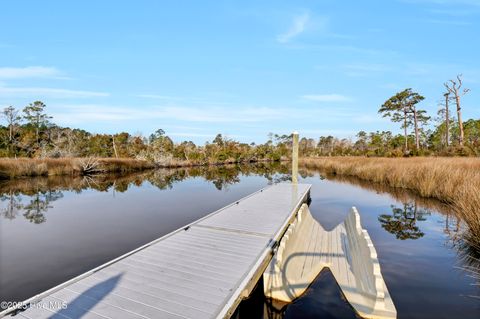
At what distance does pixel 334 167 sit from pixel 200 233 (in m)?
22.4

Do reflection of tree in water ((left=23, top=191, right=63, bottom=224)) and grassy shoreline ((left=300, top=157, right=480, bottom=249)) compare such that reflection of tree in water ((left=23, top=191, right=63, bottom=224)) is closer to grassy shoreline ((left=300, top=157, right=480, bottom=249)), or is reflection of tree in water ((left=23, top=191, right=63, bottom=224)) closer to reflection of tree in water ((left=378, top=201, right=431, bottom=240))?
reflection of tree in water ((left=378, top=201, right=431, bottom=240))

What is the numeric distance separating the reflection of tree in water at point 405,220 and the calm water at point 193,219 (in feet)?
0.08

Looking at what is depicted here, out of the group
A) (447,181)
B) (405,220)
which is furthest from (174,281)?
(447,181)

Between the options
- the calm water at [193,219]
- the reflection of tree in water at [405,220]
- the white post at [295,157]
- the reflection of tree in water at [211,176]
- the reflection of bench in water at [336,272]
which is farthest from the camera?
the reflection of tree in water at [211,176]

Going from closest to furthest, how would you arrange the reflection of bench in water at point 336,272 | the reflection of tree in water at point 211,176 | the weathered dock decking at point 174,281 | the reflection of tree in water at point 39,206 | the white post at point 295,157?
the weathered dock decking at point 174,281, the reflection of bench in water at point 336,272, the reflection of tree in water at point 39,206, the white post at point 295,157, the reflection of tree in water at point 211,176

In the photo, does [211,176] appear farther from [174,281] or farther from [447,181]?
[174,281]

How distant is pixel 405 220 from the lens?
26.8ft

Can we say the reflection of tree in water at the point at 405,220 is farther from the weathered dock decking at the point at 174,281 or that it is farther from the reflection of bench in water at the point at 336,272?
the weathered dock decking at the point at 174,281

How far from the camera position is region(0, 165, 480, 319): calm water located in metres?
3.68

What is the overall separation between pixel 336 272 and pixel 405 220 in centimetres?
541

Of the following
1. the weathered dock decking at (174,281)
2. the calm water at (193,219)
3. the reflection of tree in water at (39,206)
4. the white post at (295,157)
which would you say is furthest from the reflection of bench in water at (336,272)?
the reflection of tree in water at (39,206)

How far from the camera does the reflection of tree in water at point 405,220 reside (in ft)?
22.7

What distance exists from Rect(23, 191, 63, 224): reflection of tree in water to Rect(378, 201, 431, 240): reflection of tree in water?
10.5m

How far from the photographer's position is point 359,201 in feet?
36.6
